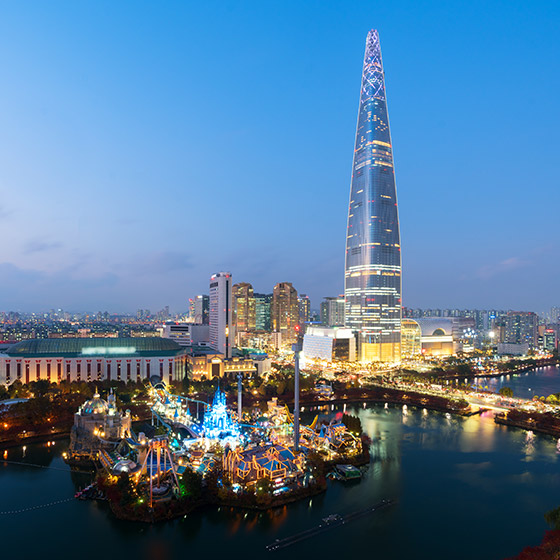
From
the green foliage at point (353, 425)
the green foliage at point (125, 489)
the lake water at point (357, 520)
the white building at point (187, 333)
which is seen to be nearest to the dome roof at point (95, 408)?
the lake water at point (357, 520)

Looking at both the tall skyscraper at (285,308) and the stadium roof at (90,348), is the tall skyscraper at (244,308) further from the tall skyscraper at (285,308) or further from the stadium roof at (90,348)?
the stadium roof at (90,348)

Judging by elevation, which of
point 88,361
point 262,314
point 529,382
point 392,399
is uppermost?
point 262,314

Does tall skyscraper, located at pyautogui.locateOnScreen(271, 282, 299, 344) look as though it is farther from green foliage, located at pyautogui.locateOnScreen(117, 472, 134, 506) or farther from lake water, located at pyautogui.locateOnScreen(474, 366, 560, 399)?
green foliage, located at pyautogui.locateOnScreen(117, 472, 134, 506)

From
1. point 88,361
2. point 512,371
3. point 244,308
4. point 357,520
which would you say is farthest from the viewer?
point 244,308

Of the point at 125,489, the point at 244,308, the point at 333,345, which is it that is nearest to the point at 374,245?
the point at 333,345

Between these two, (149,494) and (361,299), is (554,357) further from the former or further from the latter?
(149,494)

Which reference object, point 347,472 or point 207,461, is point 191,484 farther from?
point 347,472

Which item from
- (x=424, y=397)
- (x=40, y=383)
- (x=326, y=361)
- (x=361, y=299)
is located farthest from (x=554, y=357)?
(x=40, y=383)
